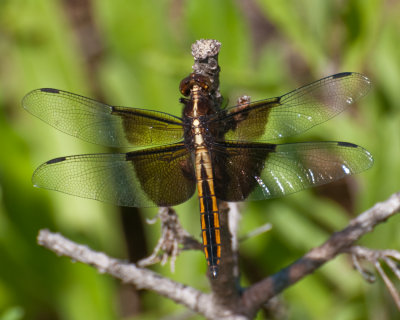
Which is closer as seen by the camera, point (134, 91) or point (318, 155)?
point (318, 155)

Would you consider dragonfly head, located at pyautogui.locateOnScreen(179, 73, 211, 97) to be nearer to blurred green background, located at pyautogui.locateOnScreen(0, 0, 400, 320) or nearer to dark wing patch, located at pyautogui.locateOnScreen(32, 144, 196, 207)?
dark wing patch, located at pyautogui.locateOnScreen(32, 144, 196, 207)

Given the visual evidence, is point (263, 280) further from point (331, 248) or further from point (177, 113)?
point (177, 113)

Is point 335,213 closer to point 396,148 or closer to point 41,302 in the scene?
point 396,148

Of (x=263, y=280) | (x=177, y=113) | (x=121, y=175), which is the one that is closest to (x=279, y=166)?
(x=263, y=280)

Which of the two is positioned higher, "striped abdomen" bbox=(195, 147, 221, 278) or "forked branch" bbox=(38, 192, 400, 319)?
"striped abdomen" bbox=(195, 147, 221, 278)

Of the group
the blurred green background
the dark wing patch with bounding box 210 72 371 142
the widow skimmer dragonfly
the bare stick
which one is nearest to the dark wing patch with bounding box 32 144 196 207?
the widow skimmer dragonfly

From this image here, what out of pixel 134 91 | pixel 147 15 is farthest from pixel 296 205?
pixel 147 15

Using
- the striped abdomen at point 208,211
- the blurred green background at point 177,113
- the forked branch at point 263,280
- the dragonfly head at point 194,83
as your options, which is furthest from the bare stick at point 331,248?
the blurred green background at point 177,113
